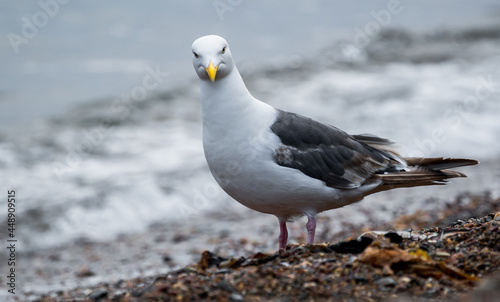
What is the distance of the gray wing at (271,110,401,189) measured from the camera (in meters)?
5.79

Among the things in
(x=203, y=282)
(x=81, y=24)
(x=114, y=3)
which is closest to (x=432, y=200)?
(x=203, y=282)

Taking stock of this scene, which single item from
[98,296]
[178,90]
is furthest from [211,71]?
[178,90]

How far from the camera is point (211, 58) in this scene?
18.0ft

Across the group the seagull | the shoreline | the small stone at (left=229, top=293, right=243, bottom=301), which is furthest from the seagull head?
the shoreline

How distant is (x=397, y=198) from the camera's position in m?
9.92

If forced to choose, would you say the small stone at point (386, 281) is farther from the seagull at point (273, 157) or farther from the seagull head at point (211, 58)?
the seagull head at point (211, 58)

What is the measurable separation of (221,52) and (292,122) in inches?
36.0

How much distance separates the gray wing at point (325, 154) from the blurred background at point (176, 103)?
8.28 ft

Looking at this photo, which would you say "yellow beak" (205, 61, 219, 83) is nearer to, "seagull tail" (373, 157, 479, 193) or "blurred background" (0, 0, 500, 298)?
"seagull tail" (373, 157, 479, 193)

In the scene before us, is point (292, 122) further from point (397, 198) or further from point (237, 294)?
point (397, 198)

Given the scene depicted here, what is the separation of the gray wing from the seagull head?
66 centimetres

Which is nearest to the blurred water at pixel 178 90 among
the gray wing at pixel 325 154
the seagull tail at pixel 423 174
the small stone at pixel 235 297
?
the seagull tail at pixel 423 174

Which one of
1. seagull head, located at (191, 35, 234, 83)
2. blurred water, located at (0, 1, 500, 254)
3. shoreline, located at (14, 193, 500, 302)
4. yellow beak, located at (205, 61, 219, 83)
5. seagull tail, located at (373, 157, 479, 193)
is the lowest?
shoreline, located at (14, 193, 500, 302)

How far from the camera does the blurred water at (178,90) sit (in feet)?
34.1
